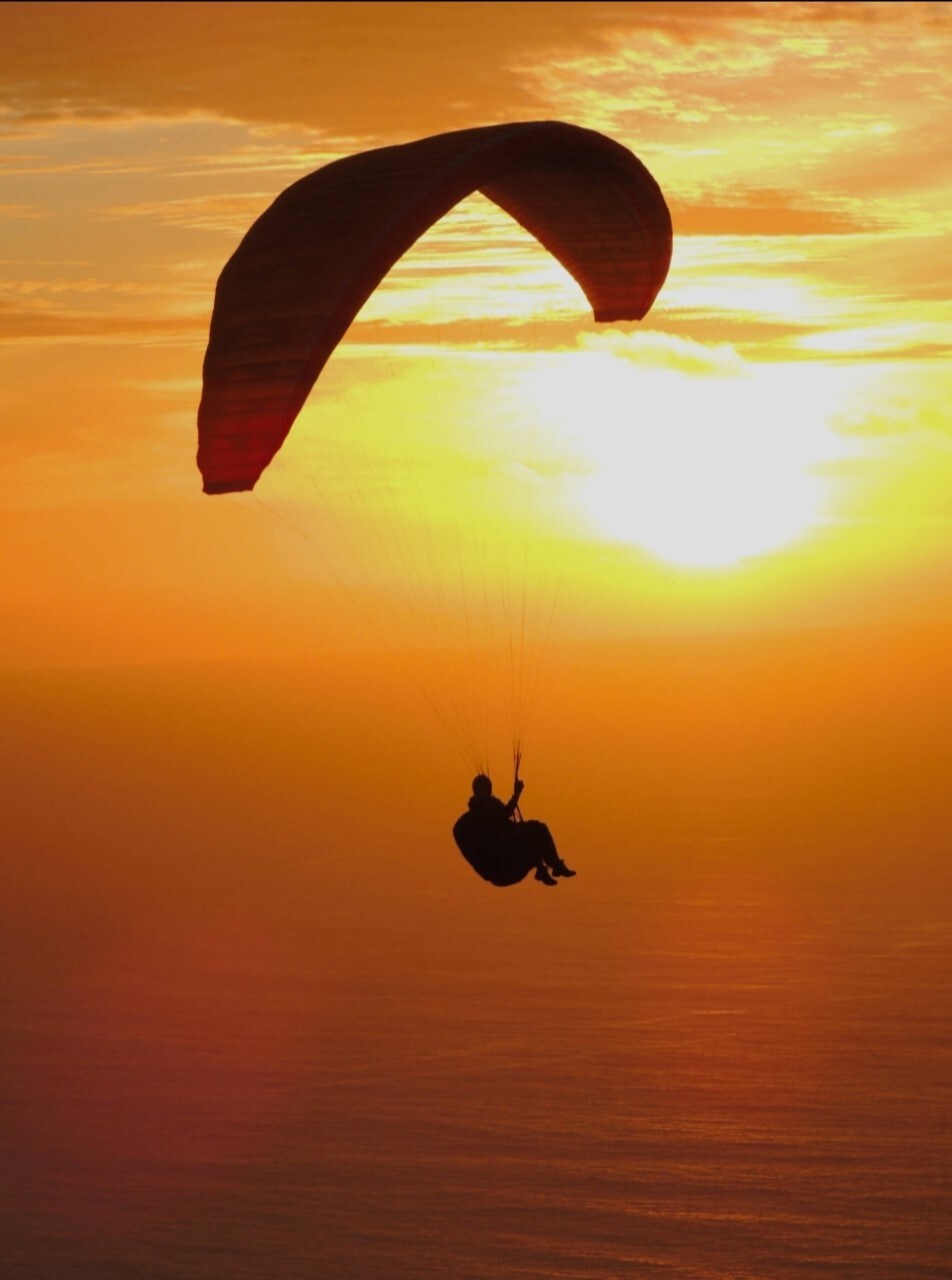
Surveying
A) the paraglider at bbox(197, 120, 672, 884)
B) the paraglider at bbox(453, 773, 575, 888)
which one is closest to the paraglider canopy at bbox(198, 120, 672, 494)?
the paraglider at bbox(197, 120, 672, 884)

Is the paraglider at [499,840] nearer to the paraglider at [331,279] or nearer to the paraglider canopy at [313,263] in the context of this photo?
the paraglider at [331,279]

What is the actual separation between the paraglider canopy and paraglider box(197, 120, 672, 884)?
0.01 m

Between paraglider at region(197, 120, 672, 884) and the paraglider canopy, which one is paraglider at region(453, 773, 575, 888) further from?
the paraglider canopy

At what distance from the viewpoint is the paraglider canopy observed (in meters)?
18.9

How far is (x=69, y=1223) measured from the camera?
579 feet

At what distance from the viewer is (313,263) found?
1914cm

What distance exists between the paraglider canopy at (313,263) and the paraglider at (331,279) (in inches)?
0.6

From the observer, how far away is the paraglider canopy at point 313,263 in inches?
743

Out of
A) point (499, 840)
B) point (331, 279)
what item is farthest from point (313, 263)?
point (499, 840)

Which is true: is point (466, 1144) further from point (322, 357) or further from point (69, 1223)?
point (322, 357)

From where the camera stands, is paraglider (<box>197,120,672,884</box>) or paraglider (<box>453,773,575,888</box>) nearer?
paraglider (<box>197,120,672,884</box>)

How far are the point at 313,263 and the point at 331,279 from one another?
354 mm

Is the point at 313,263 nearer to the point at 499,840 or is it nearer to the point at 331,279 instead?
the point at 331,279

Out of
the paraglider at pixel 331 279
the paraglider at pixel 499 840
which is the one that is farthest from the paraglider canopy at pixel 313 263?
the paraglider at pixel 499 840
